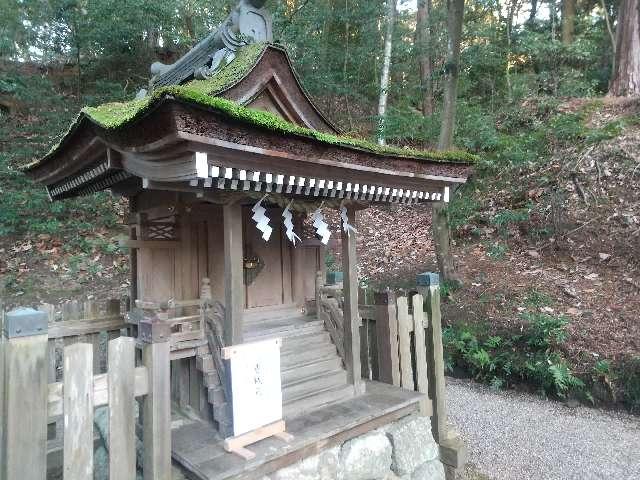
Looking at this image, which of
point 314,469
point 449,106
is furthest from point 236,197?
point 449,106

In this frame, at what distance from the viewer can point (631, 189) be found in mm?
9461

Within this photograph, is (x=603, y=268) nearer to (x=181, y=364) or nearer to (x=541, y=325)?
(x=541, y=325)

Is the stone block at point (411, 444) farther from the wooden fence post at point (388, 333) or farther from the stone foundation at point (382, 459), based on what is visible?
the wooden fence post at point (388, 333)

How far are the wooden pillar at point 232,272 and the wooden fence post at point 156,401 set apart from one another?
88 centimetres

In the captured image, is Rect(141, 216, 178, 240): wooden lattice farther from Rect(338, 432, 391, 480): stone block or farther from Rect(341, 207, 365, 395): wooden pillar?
Rect(338, 432, 391, 480): stone block

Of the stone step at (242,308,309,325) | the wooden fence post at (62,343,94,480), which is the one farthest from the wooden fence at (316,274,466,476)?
the wooden fence post at (62,343,94,480)

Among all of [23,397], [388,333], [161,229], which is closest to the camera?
[23,397]

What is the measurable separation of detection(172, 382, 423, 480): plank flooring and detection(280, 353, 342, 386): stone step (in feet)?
1.14

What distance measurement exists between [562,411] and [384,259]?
18.3 feet

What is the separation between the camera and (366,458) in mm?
3816

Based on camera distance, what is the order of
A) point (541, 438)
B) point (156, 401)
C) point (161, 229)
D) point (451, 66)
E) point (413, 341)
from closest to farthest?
point (156, 401), point (161, 229), point (413, 341), point (541, 438), point (451, 66)

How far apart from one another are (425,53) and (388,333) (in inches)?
438

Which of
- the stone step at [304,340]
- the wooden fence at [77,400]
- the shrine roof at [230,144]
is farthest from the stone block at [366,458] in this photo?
the shrine roof at [230,144]

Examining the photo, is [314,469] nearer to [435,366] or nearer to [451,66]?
[435,366]
